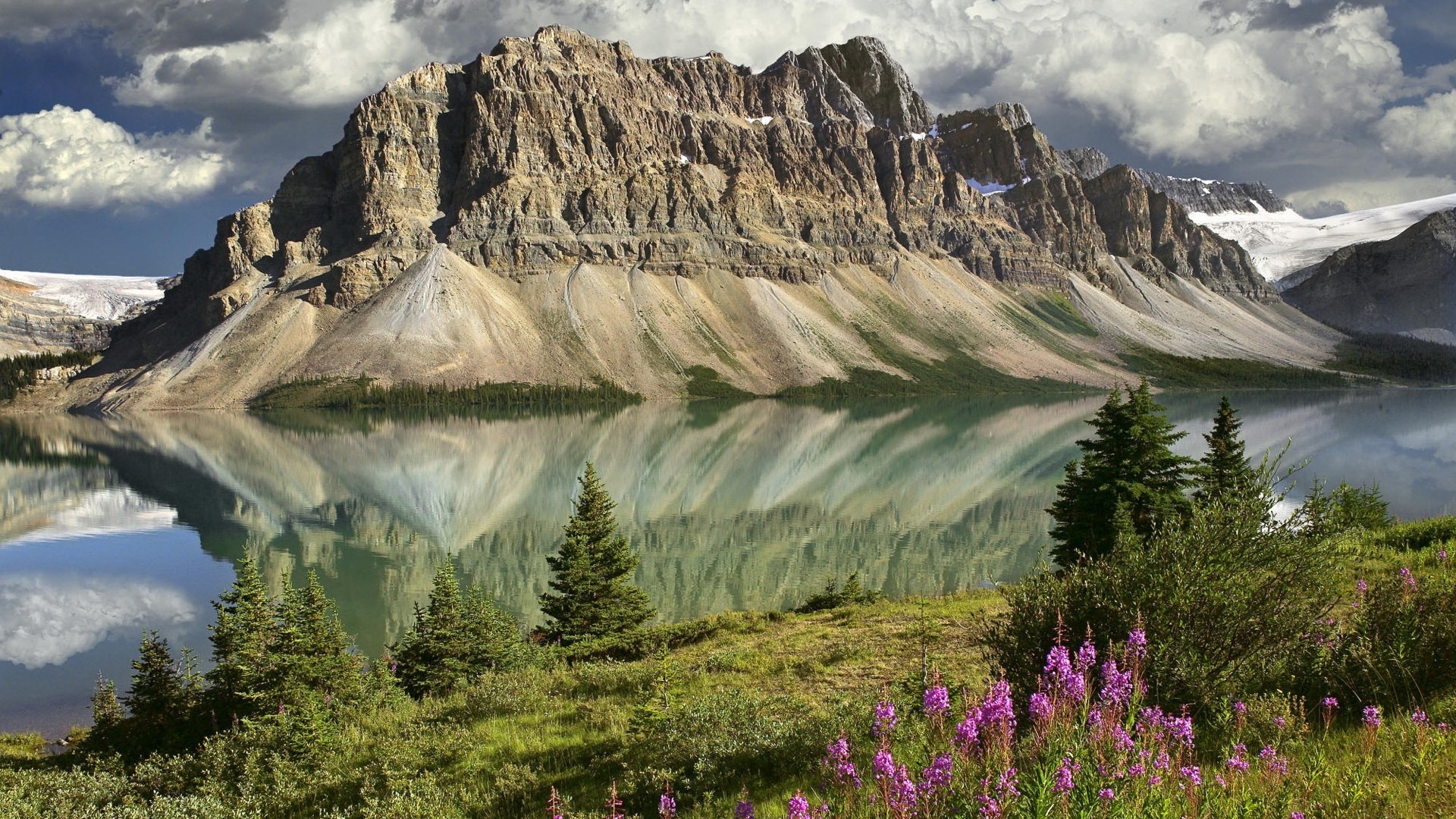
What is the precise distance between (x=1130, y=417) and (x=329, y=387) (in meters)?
167

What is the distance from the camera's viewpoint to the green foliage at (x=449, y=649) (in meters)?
20.5

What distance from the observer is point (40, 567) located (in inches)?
1788

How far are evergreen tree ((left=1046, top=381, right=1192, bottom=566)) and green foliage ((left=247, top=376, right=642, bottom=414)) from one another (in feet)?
455

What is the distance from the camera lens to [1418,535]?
17.8 meters

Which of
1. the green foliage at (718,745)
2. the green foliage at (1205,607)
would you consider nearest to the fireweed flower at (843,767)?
the green foliage at (718,745)

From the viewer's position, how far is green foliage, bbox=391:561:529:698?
67.3 feet

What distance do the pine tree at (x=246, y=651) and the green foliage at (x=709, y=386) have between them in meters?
155

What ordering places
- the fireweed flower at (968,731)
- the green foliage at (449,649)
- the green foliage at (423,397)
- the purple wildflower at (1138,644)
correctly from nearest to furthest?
the fireweed flower at (968,731)
the purple wildflower at (1138,644)
the green foliage at (449,649)
the green foliage at (423,397)

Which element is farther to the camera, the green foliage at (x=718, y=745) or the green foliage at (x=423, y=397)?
the green foliage at (x=423, y=397)

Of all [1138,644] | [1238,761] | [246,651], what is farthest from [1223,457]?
[246,651]

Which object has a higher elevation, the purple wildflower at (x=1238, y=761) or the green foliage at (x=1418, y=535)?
the purple wildflower at (x=1238, y=761)

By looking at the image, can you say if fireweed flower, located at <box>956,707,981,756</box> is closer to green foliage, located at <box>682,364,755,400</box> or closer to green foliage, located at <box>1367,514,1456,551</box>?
green foliage, located at <box>1367,514,1456,551</box>

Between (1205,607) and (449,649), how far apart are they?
59.4 ft

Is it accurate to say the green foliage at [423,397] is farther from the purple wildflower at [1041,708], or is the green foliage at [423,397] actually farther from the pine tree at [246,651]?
the purple wildflower at [1041,708]
